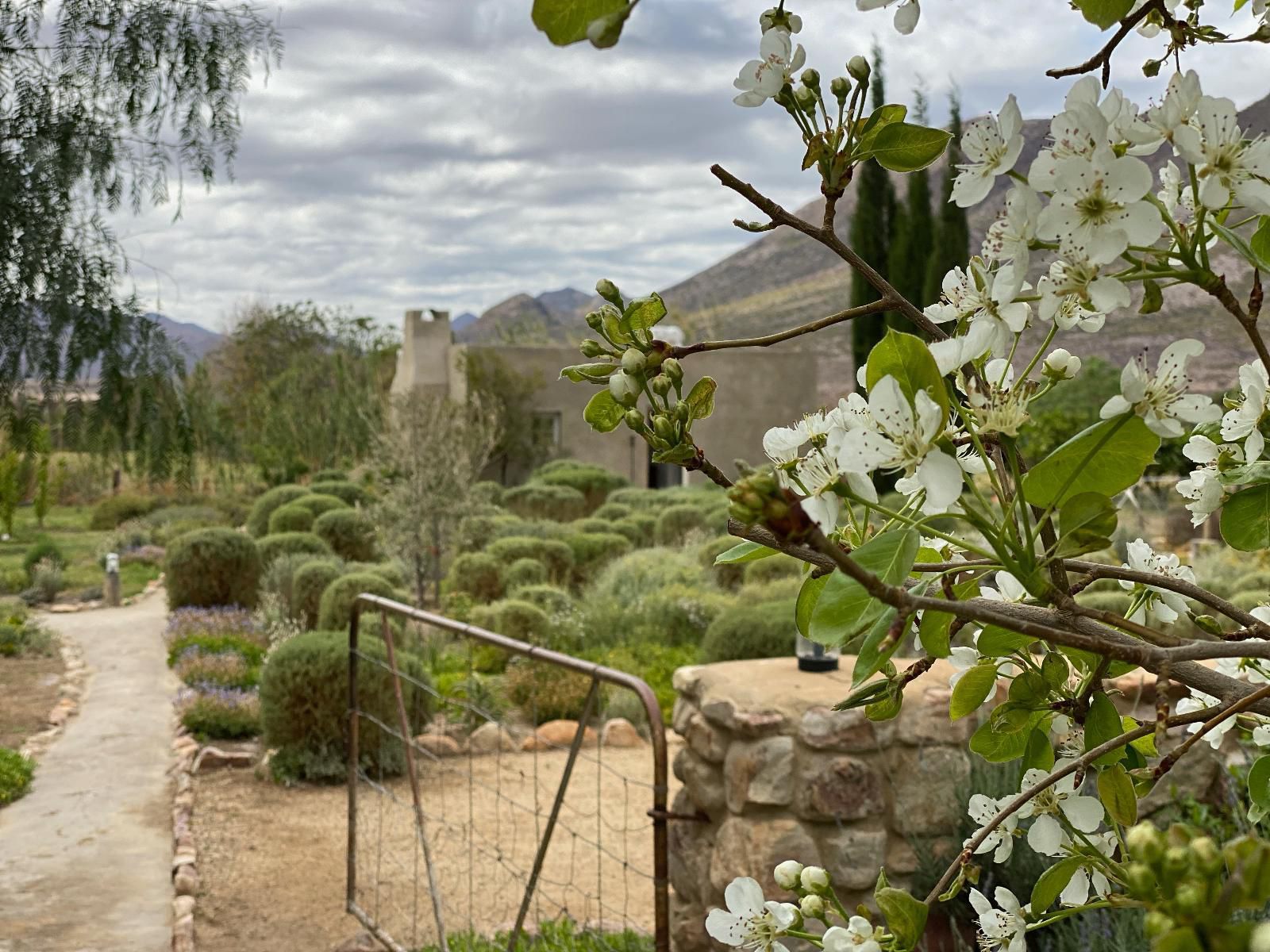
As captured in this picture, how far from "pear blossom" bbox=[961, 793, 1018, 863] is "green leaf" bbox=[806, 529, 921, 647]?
21 cm

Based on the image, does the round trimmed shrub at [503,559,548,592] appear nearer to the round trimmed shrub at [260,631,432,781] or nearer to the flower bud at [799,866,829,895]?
the round trimmed shrub at [260,631,432,781]

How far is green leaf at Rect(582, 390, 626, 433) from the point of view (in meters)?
0.82

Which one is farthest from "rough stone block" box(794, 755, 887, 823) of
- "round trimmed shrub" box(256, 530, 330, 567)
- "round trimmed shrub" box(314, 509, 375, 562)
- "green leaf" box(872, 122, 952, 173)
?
"round trimmed shrub" box(314, 509, 375, 562)

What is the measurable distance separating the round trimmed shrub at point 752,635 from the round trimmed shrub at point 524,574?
3.50 m

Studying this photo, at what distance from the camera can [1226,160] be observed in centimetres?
62

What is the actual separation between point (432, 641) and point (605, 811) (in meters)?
3.62

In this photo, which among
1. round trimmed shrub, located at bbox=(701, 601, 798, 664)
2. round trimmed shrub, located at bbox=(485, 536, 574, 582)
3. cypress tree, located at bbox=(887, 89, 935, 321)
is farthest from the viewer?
cypress tree, located at bbox=(887, 89, 935, 321)

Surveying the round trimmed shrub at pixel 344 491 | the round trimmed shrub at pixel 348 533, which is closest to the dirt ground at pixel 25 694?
the round trimmed shrub at pixel 348 533

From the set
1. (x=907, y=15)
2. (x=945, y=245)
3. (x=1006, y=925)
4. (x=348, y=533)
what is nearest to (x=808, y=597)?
(x=1006, y=925)

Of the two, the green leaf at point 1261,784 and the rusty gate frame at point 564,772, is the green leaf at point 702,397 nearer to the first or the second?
the green leaf at point 1261,784

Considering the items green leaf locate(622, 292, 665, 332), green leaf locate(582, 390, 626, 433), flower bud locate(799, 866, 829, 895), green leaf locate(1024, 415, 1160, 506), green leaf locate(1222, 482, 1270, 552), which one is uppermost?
green leaf locate(622, 292, 665, 332)

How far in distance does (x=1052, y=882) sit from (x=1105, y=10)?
553 millimetres

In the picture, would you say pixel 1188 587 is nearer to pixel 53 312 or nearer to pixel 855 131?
pixel 855 131

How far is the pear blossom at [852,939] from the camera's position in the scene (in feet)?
2.17
